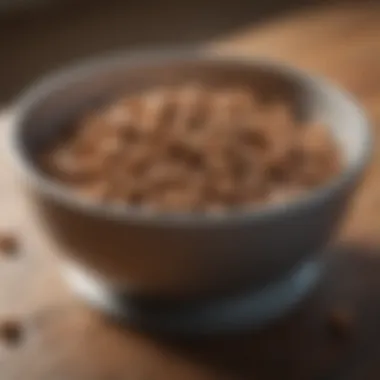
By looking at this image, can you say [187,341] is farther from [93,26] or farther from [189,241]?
[93,26]

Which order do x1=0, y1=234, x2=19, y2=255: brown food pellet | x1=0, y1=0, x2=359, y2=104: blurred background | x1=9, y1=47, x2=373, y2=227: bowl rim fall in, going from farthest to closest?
x1=0, y1=0, x2=359, y2=104: blurred background, x1=0, y1=234, x2=19, y2=255: brown food pellet, x1=9, y1=47, x2=373, y2=227: bowl rim

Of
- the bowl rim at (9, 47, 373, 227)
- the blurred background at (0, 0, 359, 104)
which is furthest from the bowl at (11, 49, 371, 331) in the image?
the blurred background at (0, 0, 359, 104)

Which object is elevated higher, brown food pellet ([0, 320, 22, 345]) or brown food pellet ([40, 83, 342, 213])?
brown food pellet ([40, 83, 342, 213])

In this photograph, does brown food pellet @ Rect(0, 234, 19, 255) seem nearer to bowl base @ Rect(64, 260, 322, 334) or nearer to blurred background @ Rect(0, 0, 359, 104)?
bowl base @ Rect(64, 260, 322, 334)

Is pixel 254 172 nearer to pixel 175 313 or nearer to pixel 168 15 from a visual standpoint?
pixel 175 313

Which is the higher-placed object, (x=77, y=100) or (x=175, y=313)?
(x=77, y=100)

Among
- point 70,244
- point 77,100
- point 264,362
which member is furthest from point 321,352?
point 77,100
